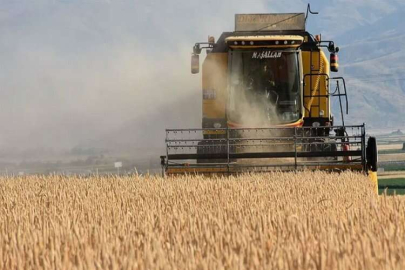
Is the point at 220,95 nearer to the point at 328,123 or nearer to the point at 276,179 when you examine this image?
the point at 328,123

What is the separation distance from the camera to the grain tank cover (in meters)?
17.0

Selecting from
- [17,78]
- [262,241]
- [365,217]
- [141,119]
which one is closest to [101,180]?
[365,217]

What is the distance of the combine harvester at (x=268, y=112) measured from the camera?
14.7 m

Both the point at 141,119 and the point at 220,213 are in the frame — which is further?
the point at 141,119

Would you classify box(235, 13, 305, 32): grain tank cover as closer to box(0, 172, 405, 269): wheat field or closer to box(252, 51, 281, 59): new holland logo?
box(252, 51, 281, 59): new holland logo

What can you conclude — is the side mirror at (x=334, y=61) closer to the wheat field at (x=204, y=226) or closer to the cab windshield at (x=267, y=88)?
the cab windshield at (x=267, y=88)

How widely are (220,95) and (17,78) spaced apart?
1643 inches

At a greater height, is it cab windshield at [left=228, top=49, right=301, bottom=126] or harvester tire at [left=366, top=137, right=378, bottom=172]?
cab windshield at [left=228, top=49, right=301, bottom=126]

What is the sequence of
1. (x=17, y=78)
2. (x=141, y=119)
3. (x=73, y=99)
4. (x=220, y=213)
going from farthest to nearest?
1. (x=17, y=78)
2. (x=73, y=99)
3. (x=141, y=119)
4. (x=220, y=213)

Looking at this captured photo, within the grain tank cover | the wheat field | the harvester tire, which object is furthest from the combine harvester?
the wheat field

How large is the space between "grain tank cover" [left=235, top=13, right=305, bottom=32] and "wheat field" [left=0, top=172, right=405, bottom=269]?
4.83m

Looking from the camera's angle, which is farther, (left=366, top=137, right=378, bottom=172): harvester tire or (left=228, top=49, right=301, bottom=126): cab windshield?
(left=228, top=49, right=301, bottom=126): cab windshield

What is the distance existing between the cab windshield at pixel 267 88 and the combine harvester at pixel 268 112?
0.05ft

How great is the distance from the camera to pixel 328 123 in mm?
16281
